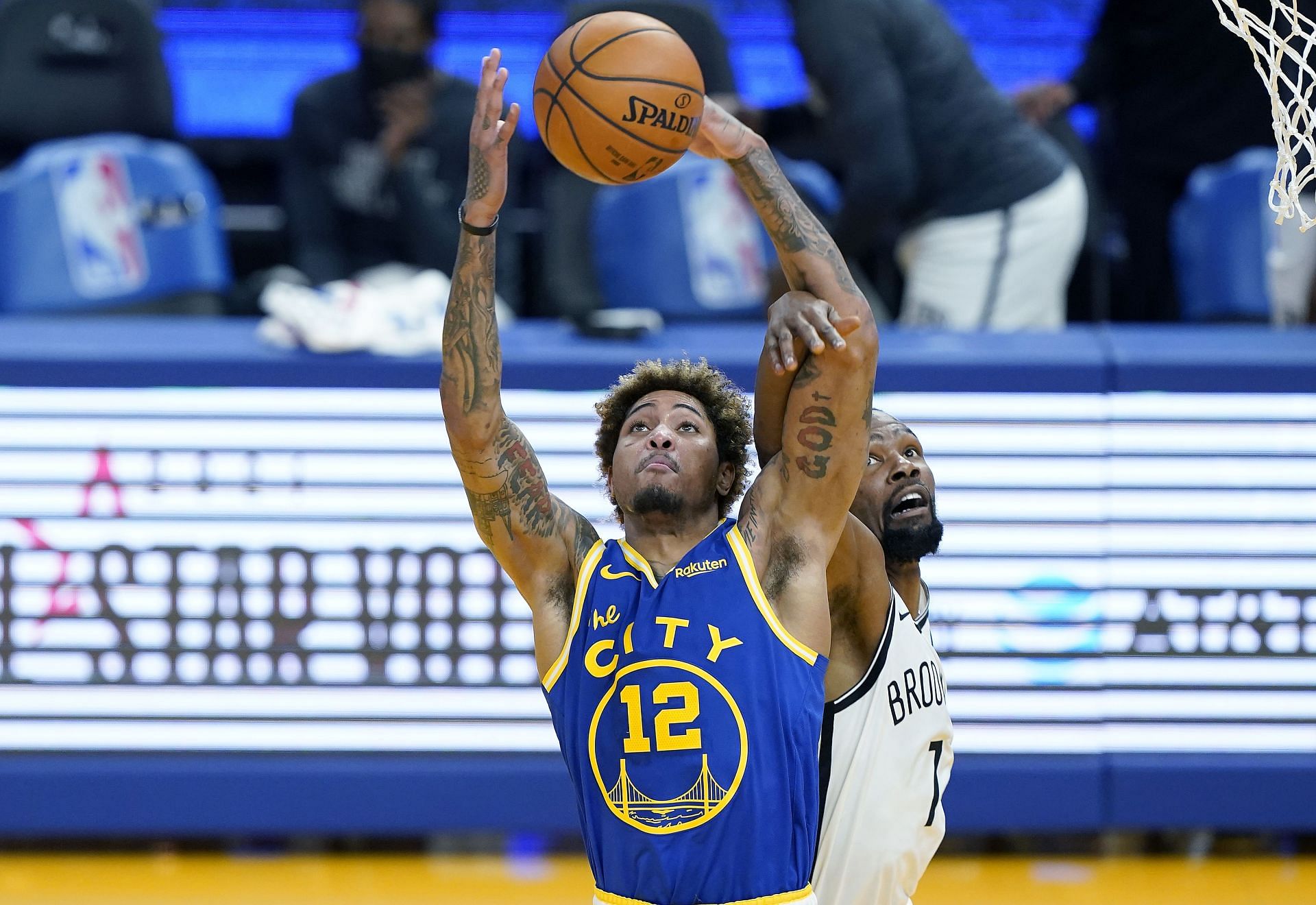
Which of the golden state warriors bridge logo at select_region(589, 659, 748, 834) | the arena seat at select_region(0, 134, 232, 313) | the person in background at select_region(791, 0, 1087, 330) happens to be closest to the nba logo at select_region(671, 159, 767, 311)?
the person in background at select_region(791, 0, 1087, 330)

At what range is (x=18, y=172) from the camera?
270 inches

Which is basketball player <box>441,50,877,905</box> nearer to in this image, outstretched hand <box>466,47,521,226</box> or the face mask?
outstretched hand <box>466,47,521,226</box>

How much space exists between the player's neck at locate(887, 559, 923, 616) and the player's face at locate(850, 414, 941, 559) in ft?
0.27

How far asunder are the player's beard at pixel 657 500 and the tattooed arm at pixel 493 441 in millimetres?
229

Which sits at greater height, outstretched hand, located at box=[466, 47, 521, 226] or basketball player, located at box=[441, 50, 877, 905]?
outstretched hand, located at box=[466, 47, 521, 226]

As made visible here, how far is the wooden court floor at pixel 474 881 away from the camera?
5195 millimetres

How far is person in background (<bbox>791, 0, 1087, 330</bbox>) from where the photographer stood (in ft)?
19.3

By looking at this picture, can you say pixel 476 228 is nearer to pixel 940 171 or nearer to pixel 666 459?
pixel 666 459

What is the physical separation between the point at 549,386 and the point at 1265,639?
2617mm

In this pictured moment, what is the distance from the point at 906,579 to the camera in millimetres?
3779

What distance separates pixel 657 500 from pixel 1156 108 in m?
5.59

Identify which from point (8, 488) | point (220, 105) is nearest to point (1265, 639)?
point (8, 488)

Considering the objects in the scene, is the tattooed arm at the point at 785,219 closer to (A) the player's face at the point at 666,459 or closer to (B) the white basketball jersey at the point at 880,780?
(A) the player's face at the point at 666,459

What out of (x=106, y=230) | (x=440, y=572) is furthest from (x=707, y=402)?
(x=106, y=230)
